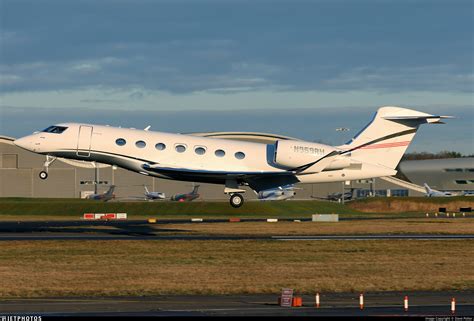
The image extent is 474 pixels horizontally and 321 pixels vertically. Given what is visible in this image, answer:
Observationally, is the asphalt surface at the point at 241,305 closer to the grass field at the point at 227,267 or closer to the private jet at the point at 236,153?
the grass field at the point at 227,267

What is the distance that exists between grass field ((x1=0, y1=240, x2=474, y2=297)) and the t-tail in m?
5.49

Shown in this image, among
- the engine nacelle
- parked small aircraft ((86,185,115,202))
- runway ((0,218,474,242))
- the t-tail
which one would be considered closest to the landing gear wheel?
runway ((0,218,474,242))

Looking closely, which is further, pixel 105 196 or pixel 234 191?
pixel 105 196

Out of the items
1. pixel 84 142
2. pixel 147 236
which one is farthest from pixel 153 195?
pixel 84 142

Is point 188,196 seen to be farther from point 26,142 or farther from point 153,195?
point 26,142

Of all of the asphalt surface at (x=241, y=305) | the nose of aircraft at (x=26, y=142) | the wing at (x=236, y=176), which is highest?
the nose of aircraft at (x=26, y=142)

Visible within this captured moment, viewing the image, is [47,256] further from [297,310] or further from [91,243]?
[297,310]

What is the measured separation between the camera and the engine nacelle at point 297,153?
5034 centimetres

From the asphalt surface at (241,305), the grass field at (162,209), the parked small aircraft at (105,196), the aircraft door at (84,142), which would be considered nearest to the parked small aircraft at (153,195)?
the parked small aircraft at (105,196)

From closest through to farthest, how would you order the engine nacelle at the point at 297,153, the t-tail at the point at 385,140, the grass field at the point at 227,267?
the grass field at the point at 227,267 → the engine nacelle at the point at 297,153 → the t-tail at the point at 385,140

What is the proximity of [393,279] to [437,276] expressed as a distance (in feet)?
7.54

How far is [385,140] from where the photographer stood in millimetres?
51719

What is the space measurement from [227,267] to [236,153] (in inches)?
536

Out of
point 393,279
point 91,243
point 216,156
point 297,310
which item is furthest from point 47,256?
point 297,310
